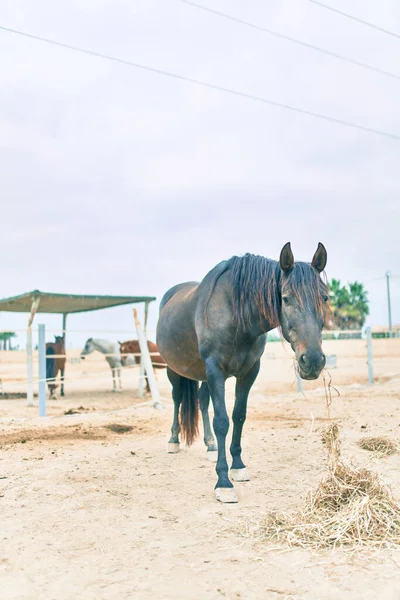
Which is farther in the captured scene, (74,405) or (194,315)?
(74,405)

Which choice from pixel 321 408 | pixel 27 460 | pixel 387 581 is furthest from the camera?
pixel 321 408

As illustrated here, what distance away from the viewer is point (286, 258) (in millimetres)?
3615

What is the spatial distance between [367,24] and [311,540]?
553 inches

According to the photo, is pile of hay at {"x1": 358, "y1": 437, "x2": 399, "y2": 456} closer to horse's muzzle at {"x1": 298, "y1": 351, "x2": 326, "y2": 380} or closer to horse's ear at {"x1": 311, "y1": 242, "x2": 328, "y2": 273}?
horse's muzzle at {"x1": 298, "y1": 351, "x2": 326, "y2": 380}

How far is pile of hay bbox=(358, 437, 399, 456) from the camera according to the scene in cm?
501

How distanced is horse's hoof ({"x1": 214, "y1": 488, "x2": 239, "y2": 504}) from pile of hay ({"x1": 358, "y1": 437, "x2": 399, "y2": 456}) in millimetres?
1837

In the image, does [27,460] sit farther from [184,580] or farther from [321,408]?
[321,408]

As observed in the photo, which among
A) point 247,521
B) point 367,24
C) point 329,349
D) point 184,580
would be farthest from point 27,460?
point 329,349

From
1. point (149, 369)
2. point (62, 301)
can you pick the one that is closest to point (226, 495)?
point (149, 369)

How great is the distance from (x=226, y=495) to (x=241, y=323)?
4.11 feet

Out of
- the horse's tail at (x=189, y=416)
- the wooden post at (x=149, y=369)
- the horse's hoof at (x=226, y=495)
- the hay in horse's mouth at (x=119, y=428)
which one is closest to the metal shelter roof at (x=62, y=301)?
the wooden post at (x=149, y=369)

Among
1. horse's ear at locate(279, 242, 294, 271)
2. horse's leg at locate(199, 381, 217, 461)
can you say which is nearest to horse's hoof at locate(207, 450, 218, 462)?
horse's leg at locate(199, 381, 217, 461)

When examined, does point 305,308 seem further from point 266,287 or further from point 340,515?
point 340,515

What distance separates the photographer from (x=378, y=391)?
11039mm
